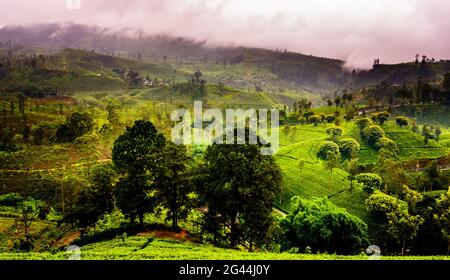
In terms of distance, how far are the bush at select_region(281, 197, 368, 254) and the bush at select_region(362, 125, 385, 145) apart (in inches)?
2783

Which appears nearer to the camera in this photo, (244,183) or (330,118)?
(244,183)

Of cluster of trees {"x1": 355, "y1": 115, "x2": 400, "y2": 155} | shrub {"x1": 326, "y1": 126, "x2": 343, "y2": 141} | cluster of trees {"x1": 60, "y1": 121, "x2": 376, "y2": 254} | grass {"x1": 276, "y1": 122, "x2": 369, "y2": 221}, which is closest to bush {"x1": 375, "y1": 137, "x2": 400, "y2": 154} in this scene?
cluster of trees {"x1": 355, "y1": 115, "x2": 400, "y2": 155}

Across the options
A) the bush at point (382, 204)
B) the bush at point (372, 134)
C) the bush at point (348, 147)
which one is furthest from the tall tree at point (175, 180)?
the bush at point (372, 134)

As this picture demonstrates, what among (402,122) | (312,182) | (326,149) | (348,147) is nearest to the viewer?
(312,182)

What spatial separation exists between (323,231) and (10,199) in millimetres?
56189

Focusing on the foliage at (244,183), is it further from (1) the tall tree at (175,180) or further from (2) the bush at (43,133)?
(2) the bush at (43,133)

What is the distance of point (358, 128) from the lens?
116812 millimetres

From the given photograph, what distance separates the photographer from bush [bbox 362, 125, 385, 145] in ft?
351

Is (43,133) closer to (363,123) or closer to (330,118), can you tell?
(363,123)

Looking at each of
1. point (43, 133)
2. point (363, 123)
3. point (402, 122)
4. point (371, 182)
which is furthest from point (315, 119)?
point (43, 133)

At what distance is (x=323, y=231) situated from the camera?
38.5m
